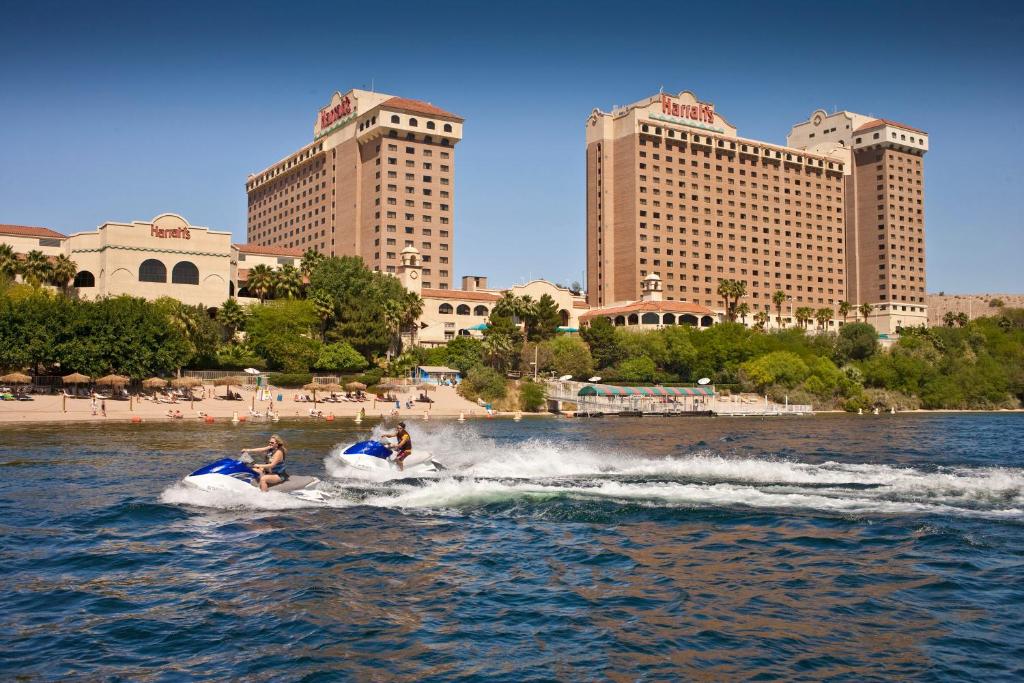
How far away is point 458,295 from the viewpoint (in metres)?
115

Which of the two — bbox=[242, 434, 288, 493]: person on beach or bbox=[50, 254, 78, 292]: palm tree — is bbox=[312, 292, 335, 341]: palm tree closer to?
bbox=[50, 254, 78, 292]: palm tree

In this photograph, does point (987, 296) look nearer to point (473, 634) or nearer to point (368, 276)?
point (368, 276)

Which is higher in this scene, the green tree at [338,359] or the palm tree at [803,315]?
the palm tree at [803,315]

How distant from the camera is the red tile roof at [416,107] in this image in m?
135

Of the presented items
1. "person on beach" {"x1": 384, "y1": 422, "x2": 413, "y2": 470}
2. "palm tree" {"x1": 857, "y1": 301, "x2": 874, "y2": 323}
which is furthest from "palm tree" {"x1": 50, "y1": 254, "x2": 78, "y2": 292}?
"palm tree" {"x1": 857, "y1": 301, "x2": 874, "y2": 323}

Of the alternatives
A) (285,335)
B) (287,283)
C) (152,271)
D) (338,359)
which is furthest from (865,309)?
(152,271)

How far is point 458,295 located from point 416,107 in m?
40.4

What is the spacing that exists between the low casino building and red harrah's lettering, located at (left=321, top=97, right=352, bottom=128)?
59.7m

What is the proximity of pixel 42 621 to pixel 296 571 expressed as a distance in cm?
435

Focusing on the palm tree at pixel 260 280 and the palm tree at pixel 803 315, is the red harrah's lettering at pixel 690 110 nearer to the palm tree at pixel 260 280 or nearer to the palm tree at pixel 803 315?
the palm tree at pixel 803 315

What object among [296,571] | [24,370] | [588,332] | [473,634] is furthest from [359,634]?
[588,332]

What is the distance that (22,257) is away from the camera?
286 ft

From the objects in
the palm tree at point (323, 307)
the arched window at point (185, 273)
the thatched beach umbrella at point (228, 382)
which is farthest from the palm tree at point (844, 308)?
the thatched beach umbrella at point (228, 382)

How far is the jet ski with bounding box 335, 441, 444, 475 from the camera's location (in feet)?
87.7
